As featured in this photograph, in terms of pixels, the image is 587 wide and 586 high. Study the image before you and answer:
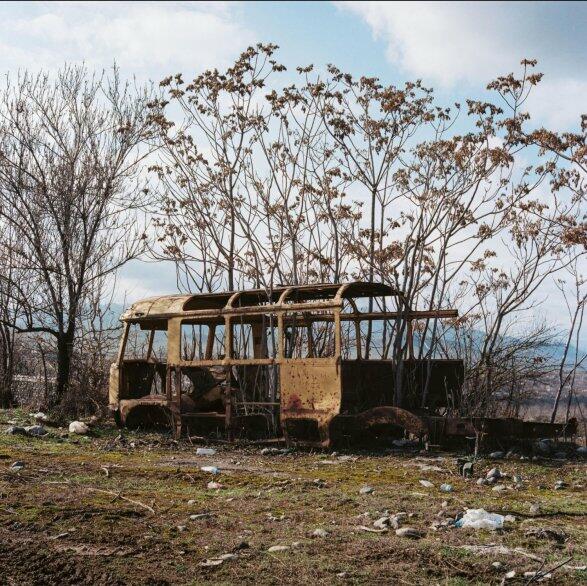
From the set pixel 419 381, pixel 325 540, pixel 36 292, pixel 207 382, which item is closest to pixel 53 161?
pixel 36 292

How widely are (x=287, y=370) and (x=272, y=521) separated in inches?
183

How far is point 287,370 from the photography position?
418 inches

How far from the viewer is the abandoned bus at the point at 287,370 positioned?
10438 mm

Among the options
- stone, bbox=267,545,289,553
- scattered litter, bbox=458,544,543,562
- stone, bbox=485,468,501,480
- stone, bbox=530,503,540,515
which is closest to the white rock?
stone, bbox=485,468,501,480

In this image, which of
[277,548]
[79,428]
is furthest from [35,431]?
[277,548]

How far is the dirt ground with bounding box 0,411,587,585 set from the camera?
184 inches

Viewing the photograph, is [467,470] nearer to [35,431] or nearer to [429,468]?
[429,468]

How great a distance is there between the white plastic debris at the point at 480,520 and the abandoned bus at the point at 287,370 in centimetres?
386

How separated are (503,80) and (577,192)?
6.40ft

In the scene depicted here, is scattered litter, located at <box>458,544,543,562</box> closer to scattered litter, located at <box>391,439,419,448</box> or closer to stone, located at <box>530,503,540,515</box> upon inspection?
stone, located at <box>530,503,540,515</box>

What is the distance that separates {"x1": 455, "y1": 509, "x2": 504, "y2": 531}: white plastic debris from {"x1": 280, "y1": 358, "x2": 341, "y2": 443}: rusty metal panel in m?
4.21

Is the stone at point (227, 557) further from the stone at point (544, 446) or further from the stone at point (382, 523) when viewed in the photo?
the stone at point (544, 446)

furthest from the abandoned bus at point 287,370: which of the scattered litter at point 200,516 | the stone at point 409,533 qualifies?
the stone at point 409,533

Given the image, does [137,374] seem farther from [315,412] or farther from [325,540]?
[325,540]
